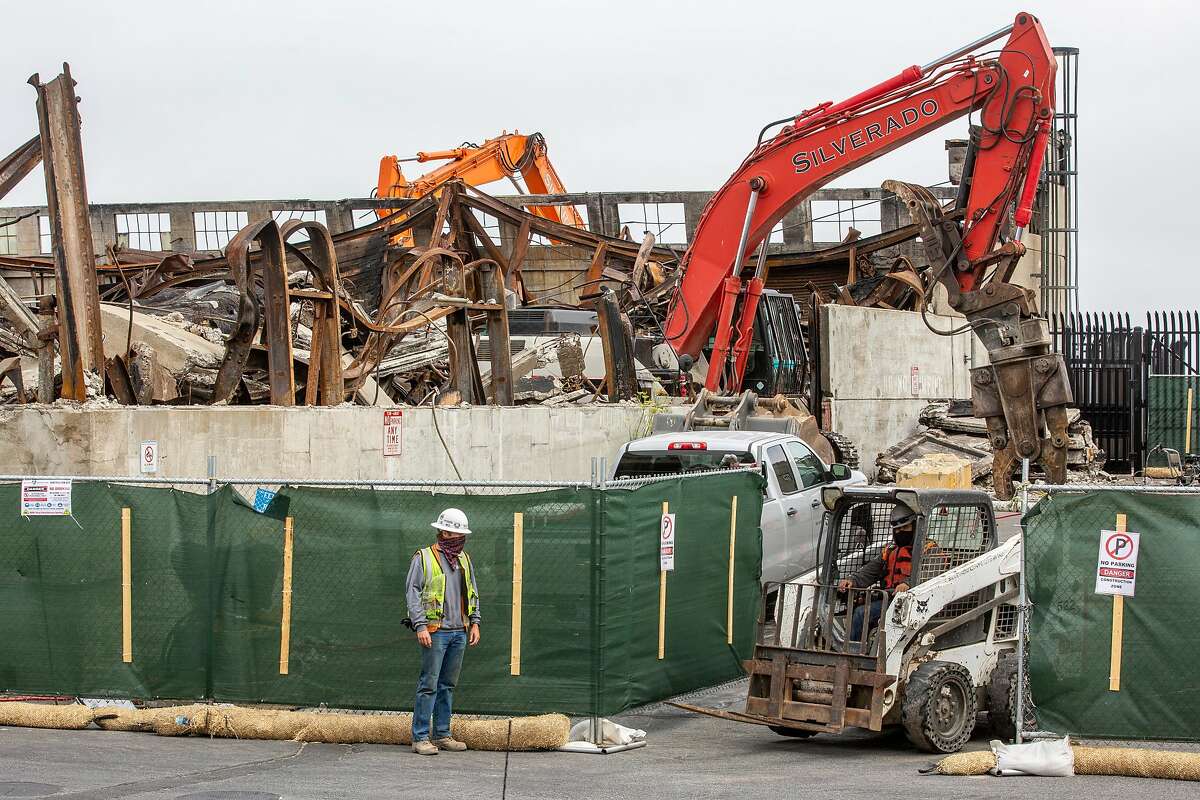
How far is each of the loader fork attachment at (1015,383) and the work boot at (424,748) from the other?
23.4 feet

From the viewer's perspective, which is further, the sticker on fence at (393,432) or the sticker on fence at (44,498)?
the sticker on fence at (393,432)

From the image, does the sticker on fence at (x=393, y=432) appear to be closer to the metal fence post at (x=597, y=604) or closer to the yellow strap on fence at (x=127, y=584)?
the yellow strap on fence at (x=127, y=584)

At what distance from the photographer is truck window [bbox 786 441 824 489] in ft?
48.6

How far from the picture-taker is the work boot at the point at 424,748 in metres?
9.45

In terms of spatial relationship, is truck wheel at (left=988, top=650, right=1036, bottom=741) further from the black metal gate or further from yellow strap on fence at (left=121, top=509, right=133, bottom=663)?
the black metal gate

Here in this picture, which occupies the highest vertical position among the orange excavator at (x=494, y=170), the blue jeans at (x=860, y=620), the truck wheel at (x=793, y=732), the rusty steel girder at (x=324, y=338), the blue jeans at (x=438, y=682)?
the orange excavator at (x=494, y=170)

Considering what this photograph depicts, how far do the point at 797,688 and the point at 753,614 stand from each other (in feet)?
8.60

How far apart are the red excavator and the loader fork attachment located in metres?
0.01

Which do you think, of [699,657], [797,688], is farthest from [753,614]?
[797,688]

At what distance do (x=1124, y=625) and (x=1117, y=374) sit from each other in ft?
76.4

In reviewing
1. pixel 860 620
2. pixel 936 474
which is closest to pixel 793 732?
pixel 860 620

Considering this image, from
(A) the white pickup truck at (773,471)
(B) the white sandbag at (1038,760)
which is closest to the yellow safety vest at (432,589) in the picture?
(B) the white sandbag at (1038,760)

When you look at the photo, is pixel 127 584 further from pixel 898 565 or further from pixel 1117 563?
pixel 1117 563

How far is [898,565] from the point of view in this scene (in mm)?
10086
